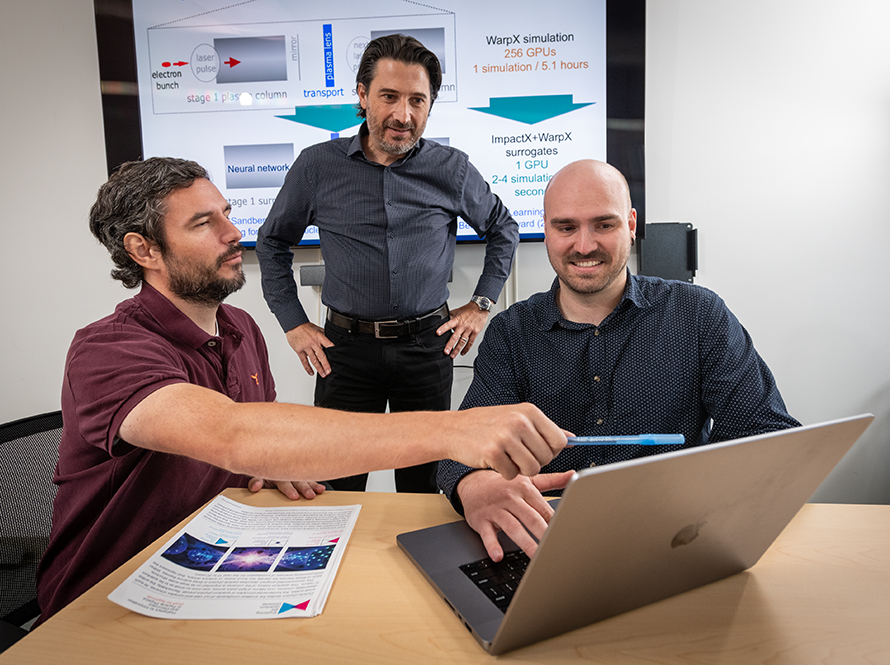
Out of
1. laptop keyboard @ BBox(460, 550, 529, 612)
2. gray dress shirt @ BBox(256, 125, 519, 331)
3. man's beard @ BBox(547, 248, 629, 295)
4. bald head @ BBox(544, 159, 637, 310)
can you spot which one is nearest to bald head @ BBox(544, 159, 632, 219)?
bald head @ BBox(544, 159, 637, 310)

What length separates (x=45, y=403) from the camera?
2.73 metres

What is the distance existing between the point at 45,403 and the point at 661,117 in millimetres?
2966

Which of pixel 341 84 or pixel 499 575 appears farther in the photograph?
pixel 341 84

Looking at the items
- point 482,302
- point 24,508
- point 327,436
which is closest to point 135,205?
point 24,508

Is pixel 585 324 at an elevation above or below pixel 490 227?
below

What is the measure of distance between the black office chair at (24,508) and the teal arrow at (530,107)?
1.87 m

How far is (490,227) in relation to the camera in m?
2.29

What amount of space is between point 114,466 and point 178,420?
0.99ft

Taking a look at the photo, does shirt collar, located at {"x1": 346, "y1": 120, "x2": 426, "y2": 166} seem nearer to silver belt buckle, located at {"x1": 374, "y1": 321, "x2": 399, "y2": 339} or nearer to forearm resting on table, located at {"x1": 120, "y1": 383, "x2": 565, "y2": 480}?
silver belt buckle, located at {"x1": 374, "y1": 321, "x2": 399, "y2": 339}

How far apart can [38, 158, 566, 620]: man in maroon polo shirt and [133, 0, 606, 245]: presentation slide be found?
3.72 feet

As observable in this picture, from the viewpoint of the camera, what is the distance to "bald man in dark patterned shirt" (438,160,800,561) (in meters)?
1.32

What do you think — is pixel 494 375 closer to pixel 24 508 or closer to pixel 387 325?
pixel 387 325

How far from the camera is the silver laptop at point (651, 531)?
1.76ft

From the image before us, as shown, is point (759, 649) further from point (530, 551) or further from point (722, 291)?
point (722, 291)
